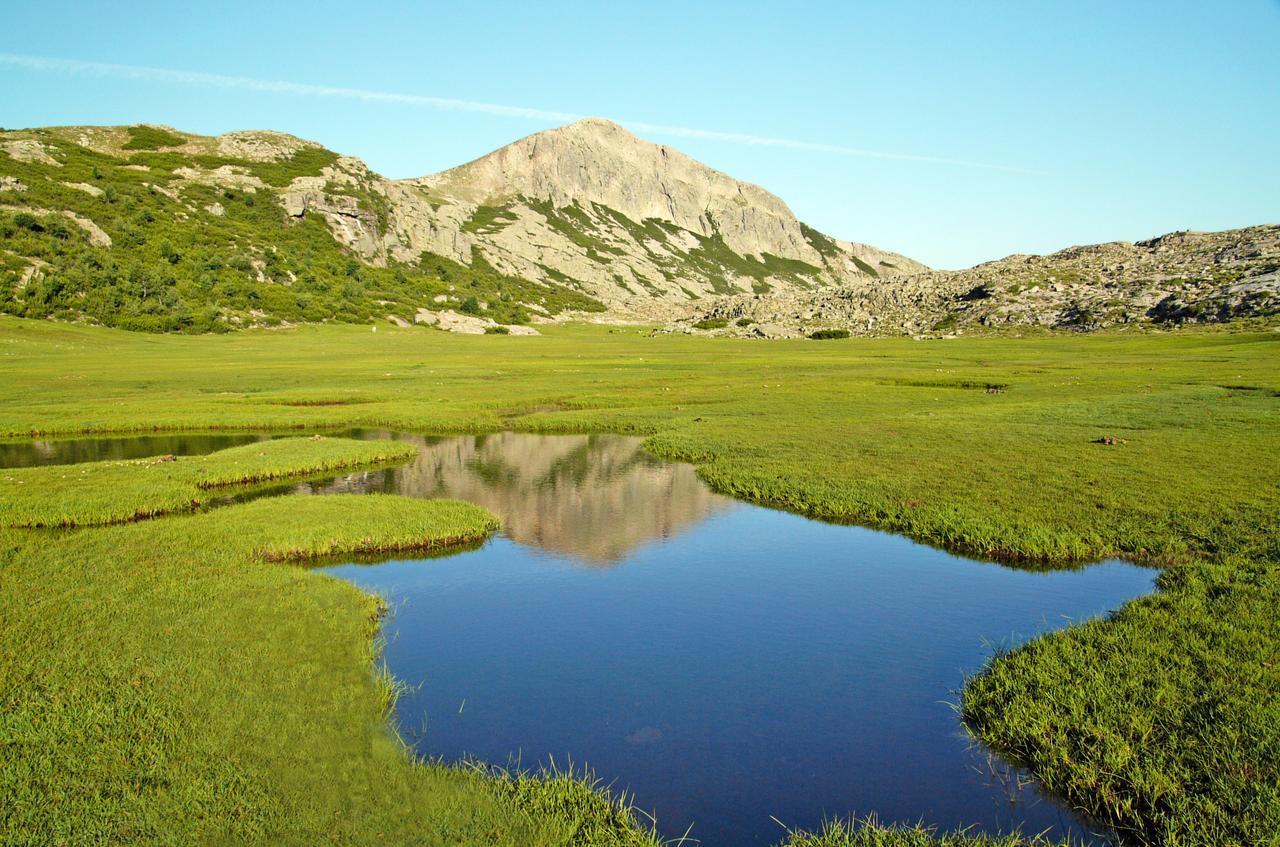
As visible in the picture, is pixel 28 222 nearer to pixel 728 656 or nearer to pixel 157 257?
pixel 157 257

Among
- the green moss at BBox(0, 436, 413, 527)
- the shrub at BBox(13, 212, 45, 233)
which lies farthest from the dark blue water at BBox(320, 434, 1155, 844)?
the shrub at BBox(13, 212, 45, 233)

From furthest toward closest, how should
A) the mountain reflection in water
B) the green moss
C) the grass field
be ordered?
the mountain reflection in water → the green moss → the grass field

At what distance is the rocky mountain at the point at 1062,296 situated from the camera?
420 feet

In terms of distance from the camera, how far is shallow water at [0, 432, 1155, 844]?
11133 mm

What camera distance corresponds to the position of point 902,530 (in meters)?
24.9

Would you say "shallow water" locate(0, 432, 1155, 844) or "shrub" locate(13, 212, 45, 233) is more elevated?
"shrub" locate(13, 212, 45, 233)

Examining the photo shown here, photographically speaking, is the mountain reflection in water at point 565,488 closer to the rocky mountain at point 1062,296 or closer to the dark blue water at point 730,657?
the dark blue water at point 730,657

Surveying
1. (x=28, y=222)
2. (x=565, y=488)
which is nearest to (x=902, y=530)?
(x=565, y=488)

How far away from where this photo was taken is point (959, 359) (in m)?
95.3

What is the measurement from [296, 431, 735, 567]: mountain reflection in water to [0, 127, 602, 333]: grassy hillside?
109 meters

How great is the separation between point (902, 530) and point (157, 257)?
15776 centimetres

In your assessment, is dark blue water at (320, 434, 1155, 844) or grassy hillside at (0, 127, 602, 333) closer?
dark blue water at (320, 434, 1155, 844)

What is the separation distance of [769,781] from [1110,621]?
9.42m

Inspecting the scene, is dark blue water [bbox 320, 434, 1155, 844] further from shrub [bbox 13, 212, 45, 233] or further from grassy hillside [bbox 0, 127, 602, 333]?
shrub [bbox 13, 212, 45, 233]
